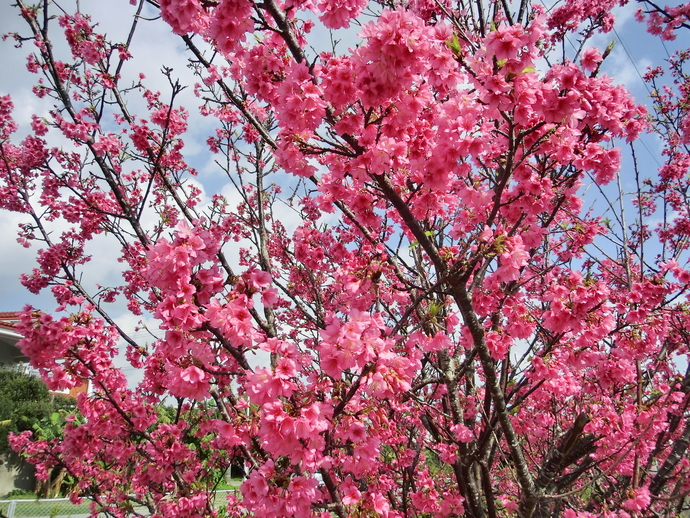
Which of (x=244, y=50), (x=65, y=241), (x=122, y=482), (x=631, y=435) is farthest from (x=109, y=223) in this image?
(x=631, y=435)

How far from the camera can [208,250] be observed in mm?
2352

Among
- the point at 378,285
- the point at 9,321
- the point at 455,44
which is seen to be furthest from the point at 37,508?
the point at 455,44

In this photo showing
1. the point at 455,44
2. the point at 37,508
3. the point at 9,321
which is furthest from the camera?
the point at 9,321

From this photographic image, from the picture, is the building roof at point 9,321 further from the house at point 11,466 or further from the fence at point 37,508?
the fence at point 37,508

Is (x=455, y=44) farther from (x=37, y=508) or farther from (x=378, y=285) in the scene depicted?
(x=37, y=508)

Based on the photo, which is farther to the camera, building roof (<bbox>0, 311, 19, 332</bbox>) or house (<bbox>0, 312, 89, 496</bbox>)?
house (<bbox>0, 312, 89, 496</bbox>)

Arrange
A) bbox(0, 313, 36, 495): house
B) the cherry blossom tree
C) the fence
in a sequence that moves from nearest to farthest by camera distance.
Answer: the cherry blossom tree
the fence
bbox(0, 313, 36, 495): house

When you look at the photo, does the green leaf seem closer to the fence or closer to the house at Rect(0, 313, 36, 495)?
the fence

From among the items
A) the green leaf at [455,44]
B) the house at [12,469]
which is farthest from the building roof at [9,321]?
the green leaf at [455,44]

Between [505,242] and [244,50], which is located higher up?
[244,50]

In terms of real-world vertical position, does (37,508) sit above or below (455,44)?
below

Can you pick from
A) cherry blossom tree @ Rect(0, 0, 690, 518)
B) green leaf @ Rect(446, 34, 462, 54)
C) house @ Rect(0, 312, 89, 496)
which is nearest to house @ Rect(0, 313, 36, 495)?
house @ Rect(0, 312, 89, 496)

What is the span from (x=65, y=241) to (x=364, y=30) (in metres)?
6.06

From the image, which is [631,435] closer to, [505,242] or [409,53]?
[505,242]
